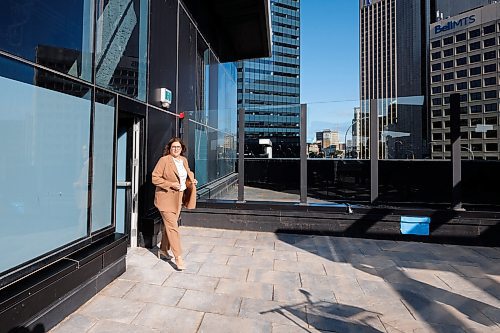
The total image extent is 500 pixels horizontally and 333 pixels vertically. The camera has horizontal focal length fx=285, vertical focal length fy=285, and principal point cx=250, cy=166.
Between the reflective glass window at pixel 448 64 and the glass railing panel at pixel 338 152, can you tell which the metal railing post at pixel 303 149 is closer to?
the glass railing panel at pixel 338 152

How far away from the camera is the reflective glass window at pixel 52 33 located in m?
2.66

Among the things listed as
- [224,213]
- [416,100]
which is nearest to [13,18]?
[224,213]

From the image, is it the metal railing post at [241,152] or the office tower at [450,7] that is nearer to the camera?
the metal railing post at [241,152]

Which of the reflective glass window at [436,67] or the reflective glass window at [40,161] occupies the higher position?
the reflective glass window at [436,67]

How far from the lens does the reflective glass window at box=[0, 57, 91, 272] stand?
265 cm

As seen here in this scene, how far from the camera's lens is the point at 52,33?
3.16 metres

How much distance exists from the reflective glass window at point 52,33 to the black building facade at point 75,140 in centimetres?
1

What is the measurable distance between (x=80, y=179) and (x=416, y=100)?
6.65 m

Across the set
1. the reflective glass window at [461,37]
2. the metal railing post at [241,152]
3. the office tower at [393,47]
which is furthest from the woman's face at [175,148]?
the reflective glass window at [461,37]

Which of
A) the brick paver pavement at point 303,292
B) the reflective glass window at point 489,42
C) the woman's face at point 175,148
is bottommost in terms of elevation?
the brick paver pavement at point 303,292

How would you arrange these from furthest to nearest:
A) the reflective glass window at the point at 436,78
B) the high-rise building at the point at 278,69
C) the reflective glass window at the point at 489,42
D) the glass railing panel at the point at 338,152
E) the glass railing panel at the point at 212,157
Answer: the high-rise building at the point at 278,69 < the reflective glass window at the point at 436,78 < the reflective glass window at the point at 489,42 < the glass railing panel at the point at 212,157 < the glass railing panel at the point at 338,152

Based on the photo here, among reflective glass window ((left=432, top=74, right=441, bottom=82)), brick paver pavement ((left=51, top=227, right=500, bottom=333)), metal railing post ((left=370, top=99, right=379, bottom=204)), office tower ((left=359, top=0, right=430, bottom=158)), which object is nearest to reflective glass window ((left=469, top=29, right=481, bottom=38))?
reflective glass window ((left=432, top=74, right=441, bottom=82))

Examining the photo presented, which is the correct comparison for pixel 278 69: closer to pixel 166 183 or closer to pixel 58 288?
pixel 166 183

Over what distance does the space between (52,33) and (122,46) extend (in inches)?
66.5
